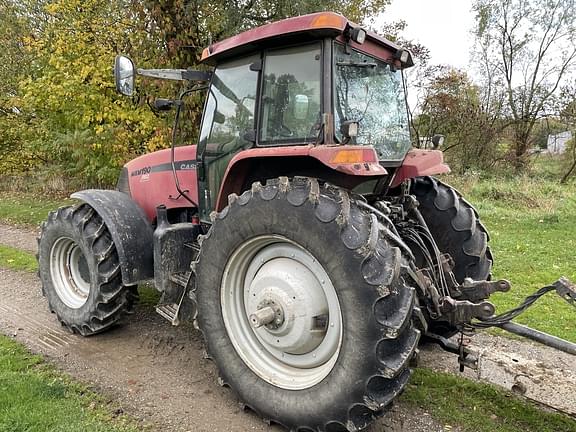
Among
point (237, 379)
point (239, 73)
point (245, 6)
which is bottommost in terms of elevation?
point (237, 379)

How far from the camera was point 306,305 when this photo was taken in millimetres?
2746

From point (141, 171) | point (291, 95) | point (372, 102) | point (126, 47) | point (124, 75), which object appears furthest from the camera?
point (126, 47)

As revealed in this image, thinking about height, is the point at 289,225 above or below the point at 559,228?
above

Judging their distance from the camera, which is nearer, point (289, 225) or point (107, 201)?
point (289, 225)

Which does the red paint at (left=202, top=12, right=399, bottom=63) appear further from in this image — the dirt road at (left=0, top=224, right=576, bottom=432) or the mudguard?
the dirt road at (left=0, top=224, right=576, bottom=432)

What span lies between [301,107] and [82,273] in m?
2.62

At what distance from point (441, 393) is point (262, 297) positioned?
4.68ft

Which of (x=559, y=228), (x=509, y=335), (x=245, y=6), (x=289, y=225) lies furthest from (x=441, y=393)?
(x=245, y=6)

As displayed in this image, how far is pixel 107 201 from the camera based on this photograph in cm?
396

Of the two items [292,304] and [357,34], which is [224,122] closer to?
[357,34]

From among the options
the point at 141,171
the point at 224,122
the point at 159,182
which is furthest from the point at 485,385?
the point at 141,171

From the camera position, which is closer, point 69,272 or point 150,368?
point 150,368

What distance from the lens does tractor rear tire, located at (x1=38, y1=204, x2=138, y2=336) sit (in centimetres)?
383

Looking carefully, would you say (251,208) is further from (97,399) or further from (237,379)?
(97,399)
